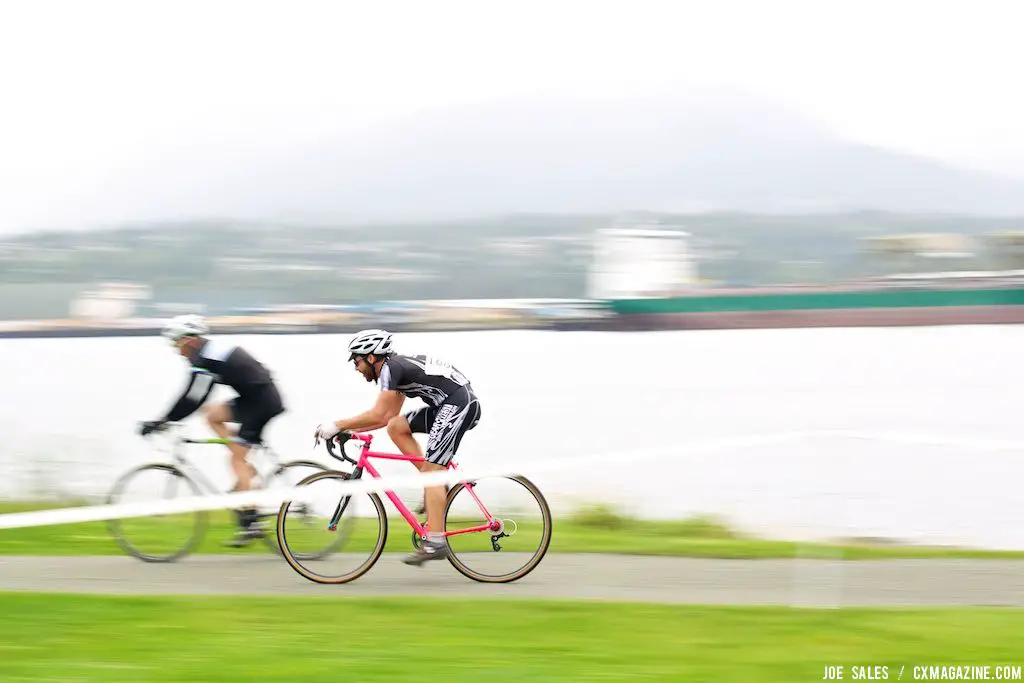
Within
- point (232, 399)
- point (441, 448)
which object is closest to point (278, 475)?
point (232, 399)

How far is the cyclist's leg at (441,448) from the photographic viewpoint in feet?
21.7

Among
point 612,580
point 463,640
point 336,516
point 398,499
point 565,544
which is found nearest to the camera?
point 463,640

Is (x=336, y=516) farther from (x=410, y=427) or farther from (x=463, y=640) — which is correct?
(x=463, y=640)

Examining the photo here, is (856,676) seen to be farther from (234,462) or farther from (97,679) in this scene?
(234,462)

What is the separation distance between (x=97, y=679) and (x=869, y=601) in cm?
351

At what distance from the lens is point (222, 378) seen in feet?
24.2

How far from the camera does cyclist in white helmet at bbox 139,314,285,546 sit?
7.33m

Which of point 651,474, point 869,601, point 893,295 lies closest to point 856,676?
point 869,601

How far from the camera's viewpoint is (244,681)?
15.9ft

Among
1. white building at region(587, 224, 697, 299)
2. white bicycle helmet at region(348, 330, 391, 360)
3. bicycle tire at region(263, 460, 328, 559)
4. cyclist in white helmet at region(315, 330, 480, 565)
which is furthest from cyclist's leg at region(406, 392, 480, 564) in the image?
white building at region(587, 224, 697, 299)

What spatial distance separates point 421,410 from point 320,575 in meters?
1.00

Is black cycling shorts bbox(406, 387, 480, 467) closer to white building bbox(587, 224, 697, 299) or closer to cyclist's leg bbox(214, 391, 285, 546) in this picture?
cyclist's leg bbox(214, 391, 285, 546)

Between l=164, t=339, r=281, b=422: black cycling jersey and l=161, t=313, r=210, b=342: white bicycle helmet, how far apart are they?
0.09 metres

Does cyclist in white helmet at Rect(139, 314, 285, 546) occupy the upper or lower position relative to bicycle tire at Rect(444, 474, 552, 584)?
upper
